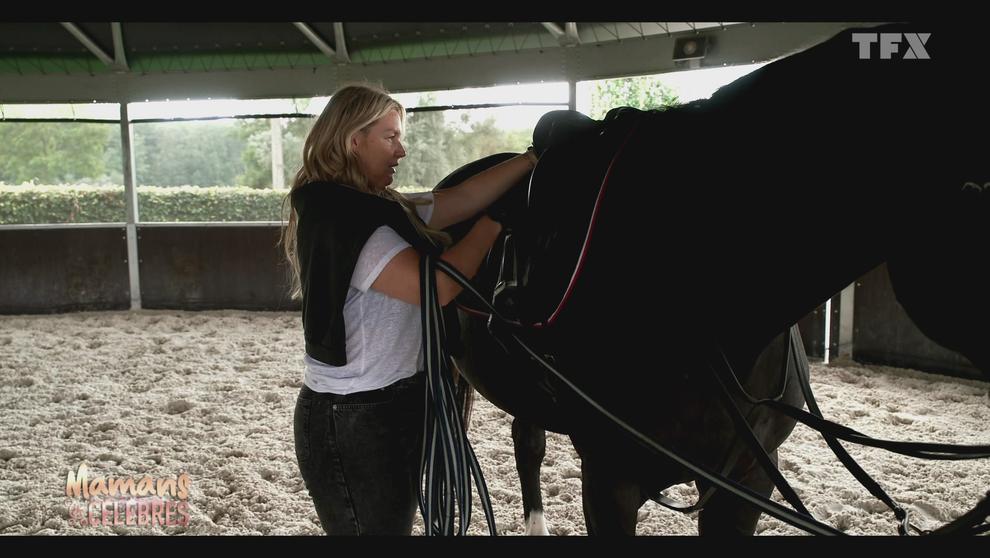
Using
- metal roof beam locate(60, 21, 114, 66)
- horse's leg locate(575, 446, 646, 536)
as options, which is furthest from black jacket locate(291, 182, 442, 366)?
metal roof beam locate(60, 21, 114, 66)

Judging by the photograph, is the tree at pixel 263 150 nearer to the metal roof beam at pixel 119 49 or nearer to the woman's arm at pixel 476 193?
the metal roof beam at pixel 119 49

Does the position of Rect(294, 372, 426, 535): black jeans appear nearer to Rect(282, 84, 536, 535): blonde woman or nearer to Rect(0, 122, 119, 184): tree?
Rect(282, 84, 536, 535): blonde woman

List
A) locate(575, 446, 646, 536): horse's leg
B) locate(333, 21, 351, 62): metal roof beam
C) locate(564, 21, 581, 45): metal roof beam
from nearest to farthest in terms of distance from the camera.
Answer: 1. locate(575, 446, 646, 536): horse's leg
2. locate(564, 21, 581, 45): metal roof beam
3. locate(333, 21, 351, 62): metal roof beam

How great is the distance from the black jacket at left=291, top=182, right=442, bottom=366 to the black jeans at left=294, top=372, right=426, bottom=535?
13 cm

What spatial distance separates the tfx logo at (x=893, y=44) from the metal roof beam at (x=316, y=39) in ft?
22.0

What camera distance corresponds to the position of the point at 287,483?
303 cm

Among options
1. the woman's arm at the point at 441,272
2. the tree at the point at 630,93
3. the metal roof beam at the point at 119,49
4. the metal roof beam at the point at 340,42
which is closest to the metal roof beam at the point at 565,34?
the tree at the point at 630,93

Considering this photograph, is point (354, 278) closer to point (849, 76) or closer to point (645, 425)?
point (645, 425)

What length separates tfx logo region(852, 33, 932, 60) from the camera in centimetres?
102

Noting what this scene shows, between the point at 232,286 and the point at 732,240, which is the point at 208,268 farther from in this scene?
the point at 732,240

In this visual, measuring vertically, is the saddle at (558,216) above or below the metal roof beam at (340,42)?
below

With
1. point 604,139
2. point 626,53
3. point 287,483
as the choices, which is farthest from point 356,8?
point 626,53

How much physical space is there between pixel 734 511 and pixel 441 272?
949mm

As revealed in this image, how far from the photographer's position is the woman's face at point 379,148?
1.45 metres
